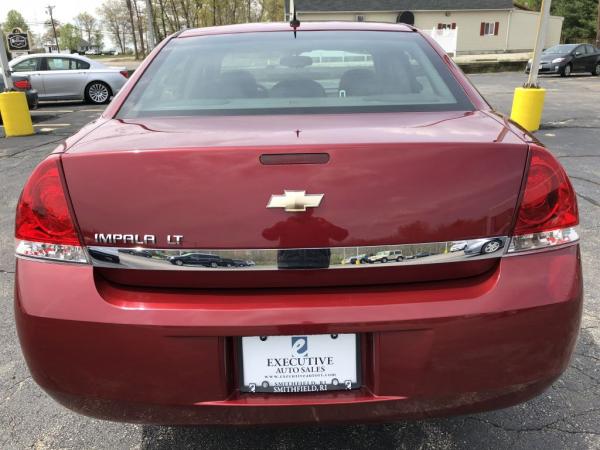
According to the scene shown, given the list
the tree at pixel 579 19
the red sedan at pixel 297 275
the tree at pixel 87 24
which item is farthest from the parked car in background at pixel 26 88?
the tree at pixel 87 24

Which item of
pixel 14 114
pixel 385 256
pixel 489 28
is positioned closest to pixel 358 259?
pixel 385 256

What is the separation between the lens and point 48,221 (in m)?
1.56

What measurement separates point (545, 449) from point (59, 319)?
1787mm

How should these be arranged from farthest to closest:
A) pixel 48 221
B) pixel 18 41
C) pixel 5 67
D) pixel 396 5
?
pixel 396 5, pixel 18 41, pixel 5 67, pixel 48 221

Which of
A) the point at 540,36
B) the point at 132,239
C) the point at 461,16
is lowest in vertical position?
the point at 461,16

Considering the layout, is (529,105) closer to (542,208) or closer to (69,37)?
(542,208)

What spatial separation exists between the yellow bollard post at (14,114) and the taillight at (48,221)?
910 cm

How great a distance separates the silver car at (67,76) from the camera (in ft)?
45.2

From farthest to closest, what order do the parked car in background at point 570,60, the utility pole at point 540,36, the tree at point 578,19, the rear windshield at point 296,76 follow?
the tree at point 578,19, the parked car in background at point 570,60, the utility pole at point 540,36, the rear windshield at point 296,76

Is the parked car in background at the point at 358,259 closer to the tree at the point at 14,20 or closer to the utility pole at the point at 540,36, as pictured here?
the utility pole at the point at 540,36

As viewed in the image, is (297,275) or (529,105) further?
(529,105)

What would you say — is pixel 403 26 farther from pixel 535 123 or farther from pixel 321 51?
pixel 535 123

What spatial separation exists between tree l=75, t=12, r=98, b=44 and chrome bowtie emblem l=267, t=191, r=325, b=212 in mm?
114032

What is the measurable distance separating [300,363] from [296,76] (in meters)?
1.31
